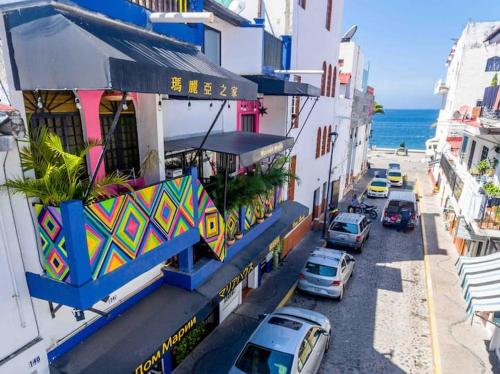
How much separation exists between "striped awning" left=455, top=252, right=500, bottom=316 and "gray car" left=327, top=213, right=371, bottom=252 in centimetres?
547

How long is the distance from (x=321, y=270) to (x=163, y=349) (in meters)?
7.65

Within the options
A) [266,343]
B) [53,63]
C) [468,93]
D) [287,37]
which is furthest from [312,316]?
[468,93]

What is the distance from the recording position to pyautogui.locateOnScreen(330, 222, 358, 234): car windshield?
1659 centimetres

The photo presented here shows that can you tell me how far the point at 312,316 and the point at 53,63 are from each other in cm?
895

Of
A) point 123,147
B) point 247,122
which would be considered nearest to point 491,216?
point 247,122

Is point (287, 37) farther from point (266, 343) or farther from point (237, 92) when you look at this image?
point (266, 343)

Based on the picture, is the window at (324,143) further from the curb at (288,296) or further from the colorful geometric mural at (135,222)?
the colorful geometric mural at (135,222)

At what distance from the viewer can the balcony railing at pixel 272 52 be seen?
39.0 ft

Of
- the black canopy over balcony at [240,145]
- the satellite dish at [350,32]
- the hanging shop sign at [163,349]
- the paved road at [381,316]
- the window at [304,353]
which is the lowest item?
the paved road at [381,316]

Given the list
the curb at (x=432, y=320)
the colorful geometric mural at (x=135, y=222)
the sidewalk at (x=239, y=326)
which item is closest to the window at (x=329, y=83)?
the sidewalk at (x=239, y=326)

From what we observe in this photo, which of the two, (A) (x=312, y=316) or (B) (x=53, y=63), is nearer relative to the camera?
(B) (x=53, y=63)

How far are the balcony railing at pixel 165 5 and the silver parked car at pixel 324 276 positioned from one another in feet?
31.0

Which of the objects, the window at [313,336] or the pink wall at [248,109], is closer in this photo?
the window at [313,336]

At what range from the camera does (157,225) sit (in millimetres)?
6047
